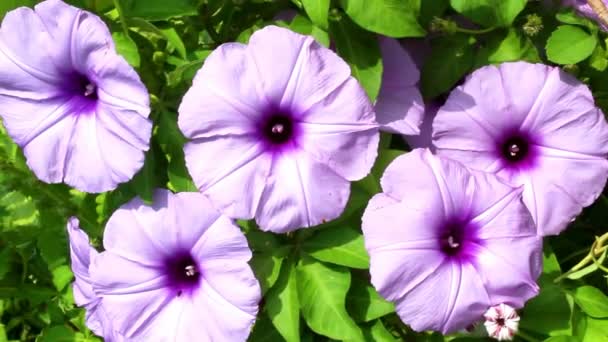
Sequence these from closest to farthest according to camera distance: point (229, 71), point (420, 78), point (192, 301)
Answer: point (229, 71)
point (192, 301)
point (420, 78)

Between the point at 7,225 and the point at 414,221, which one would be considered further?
the point at 7,225

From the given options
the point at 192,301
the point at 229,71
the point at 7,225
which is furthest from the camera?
the point at 7,225

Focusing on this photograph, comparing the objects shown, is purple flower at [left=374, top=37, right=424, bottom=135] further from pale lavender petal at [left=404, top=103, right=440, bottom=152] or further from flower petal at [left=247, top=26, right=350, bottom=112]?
flower petal at [left=247, top=26, right=350, bottom=112]

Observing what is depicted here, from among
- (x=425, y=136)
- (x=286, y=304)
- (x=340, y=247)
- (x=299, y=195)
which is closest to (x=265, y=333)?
(x=286, y=304)

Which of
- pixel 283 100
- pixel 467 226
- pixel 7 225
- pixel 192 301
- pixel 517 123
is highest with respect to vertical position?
pixel 283 100

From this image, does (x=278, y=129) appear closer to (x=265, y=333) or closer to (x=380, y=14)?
(x=380, y=14)

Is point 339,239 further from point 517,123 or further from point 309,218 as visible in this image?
point 517,123

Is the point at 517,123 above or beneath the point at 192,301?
above

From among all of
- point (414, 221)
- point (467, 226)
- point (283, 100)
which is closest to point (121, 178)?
point (283, 100)

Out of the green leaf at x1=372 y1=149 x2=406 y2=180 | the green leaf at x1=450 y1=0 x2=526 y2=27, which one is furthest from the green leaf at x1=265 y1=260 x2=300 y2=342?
the green leaf at x1=450 y1=0 x2=526 y2=27
